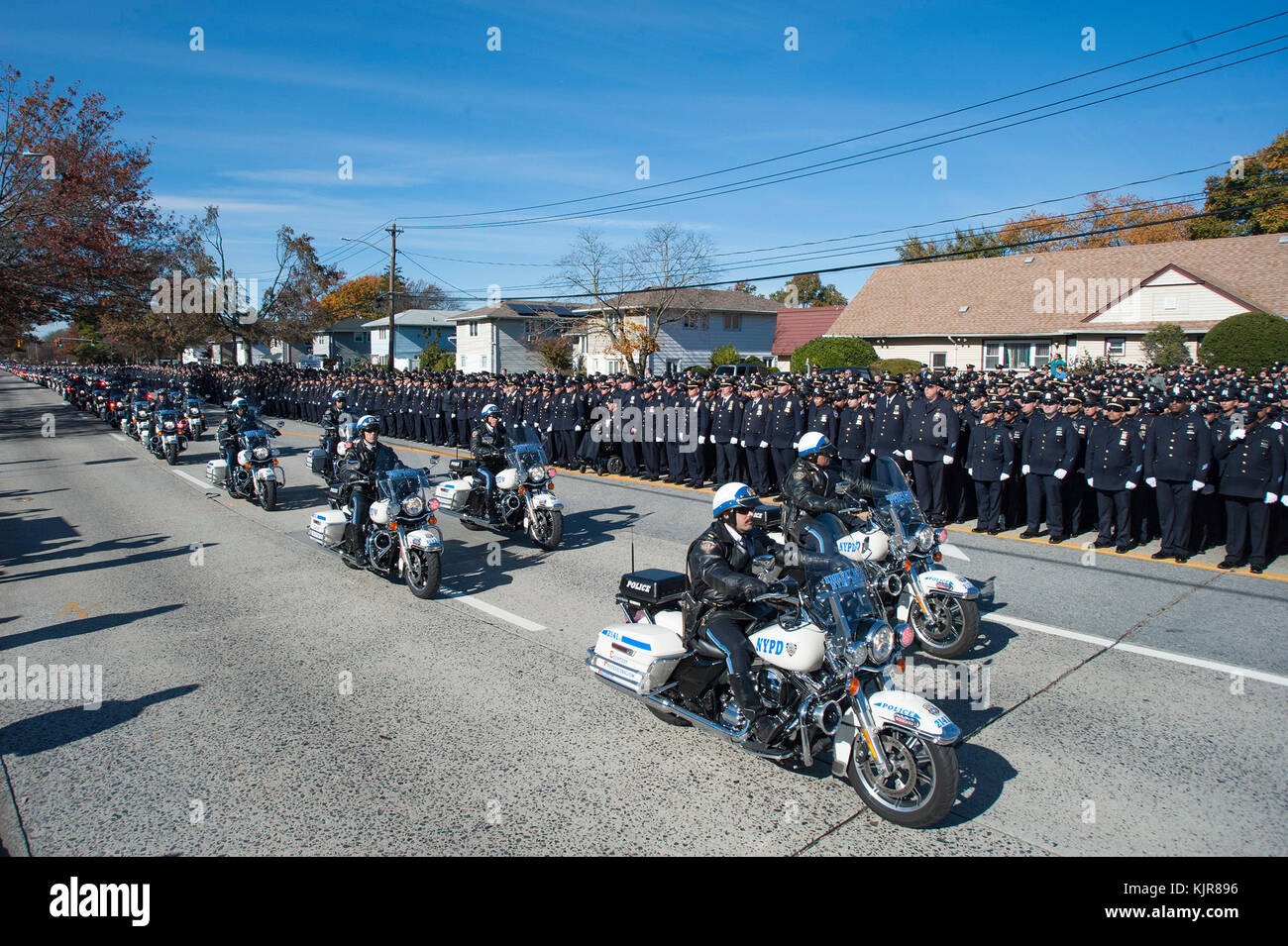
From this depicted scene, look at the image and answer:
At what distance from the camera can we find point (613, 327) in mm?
44156

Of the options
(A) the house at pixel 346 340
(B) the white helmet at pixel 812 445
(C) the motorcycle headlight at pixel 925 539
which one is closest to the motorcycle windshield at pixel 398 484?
(B) the white helmet at pixel 812 445

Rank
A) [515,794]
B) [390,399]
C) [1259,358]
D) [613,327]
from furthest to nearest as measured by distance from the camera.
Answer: [613,327] < [390,399] < [1259,358] < [515,794]

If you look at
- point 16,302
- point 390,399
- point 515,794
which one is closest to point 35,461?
point 390,399

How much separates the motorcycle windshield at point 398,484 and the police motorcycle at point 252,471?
5881 millimetres

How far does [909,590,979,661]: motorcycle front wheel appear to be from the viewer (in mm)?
6586

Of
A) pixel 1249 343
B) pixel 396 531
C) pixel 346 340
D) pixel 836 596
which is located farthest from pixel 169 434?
pixel 346 340

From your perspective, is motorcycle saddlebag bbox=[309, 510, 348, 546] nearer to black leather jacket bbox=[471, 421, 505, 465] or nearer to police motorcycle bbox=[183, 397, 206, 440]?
black leather jacket bbox=[471, 421, 505, 465]

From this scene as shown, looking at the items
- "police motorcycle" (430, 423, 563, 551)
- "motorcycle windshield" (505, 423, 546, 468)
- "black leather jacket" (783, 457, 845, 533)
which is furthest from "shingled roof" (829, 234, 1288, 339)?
"black leather jacket" (783, 457, 845, 533)

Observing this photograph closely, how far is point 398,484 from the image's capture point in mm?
9234

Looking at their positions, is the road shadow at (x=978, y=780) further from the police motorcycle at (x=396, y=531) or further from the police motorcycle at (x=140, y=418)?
the police motorcycle at (x=140, y=418)

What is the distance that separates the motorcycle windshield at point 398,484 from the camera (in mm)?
9148
